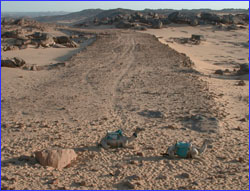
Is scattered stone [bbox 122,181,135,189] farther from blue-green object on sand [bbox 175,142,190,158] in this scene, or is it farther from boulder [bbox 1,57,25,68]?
boulder [bbox 1,57,25,68]

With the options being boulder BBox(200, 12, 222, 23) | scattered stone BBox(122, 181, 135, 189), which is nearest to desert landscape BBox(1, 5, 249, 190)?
scattered stone BBox(122, 181, 135, 189)

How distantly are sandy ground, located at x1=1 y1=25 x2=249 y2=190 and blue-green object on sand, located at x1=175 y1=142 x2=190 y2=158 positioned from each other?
10cm

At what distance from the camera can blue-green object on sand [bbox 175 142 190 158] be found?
5074mm

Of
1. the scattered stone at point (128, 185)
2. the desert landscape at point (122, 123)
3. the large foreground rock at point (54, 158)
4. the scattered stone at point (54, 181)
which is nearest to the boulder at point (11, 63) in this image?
the desert landscape at point (122, 123)

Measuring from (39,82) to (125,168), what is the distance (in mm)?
6271

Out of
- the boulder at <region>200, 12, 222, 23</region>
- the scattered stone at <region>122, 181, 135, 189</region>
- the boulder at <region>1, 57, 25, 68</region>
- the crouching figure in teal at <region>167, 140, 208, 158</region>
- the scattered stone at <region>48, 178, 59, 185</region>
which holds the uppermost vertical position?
the boulder at <region>200, 12, 222, 23</region>

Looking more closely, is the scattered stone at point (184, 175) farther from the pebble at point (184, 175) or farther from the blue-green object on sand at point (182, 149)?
the blue-green object on sand at point (182, 149)

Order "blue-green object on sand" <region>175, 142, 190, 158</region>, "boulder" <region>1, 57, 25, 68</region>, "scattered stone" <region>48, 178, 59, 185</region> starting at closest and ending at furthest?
"scattered stone" <region>48, 178, 59, 185</region>
"blue-green object on sand" <region>175, 142, 190, 158</region>
"boulder" <region>1, 57, 25, 68</region>

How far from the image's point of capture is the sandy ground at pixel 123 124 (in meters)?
4.55

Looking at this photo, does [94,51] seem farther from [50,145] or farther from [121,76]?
[50,145]

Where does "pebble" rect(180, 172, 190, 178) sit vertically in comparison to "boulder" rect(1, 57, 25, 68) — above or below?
below

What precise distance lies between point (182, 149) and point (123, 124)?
1.80m

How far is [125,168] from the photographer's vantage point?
4793mm

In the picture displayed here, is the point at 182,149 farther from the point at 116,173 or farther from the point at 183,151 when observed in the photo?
the point at 116,173
